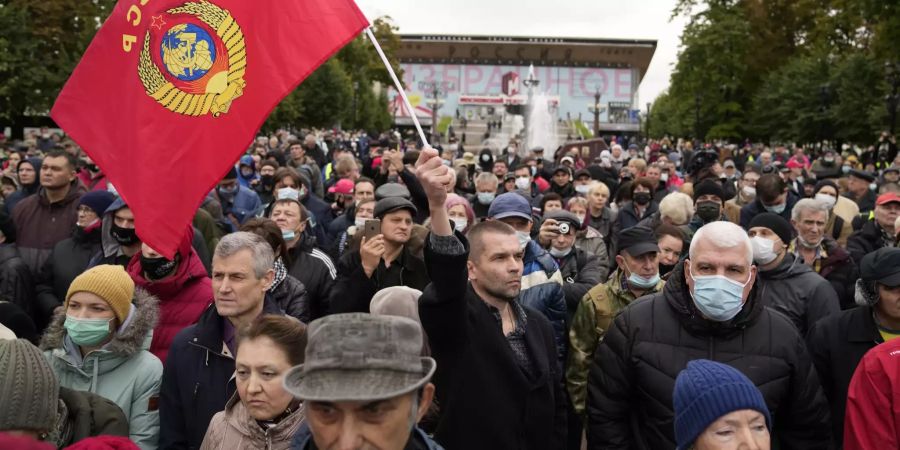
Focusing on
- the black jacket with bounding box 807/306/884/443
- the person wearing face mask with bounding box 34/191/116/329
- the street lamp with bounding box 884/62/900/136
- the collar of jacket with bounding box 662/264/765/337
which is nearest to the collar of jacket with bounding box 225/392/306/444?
the collar of jacket with bounding box 662/264/765/337

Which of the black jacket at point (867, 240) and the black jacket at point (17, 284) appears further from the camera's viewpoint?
the black jacket at point (867, 240)

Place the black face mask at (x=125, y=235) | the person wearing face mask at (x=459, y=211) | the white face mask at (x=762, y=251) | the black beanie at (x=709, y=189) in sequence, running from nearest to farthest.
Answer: the white face mask at (x=762, y=251)
the black face mask at (x=125, y=235)
the person wearing face mask at (x=459, y=211)
the black beanie at (x=709, y=189)

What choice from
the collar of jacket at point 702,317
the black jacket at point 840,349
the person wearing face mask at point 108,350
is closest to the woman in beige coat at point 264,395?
the person wearing face mask at point 108,350

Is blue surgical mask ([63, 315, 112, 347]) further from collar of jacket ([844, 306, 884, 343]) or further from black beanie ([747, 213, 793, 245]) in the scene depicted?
black beanie ([747, 213, 793, 245])

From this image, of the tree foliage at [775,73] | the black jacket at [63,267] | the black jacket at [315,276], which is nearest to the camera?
the black jacket at [315,276]

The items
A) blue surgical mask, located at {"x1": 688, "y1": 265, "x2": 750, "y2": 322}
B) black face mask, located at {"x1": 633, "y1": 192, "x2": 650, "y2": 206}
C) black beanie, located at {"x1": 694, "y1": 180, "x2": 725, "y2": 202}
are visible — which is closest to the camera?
blue surgical mask, located at {"x1": 688, "y1": 265, "x2": 750, "y2": 322}

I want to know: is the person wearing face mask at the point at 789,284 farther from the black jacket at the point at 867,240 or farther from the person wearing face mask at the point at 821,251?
the black jacket at the point at 867,240

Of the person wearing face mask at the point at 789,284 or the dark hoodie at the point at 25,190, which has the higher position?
the dark hoodie at the point at 25,190

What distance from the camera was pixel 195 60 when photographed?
488 centimetres

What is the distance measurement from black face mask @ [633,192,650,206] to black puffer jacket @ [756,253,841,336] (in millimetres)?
4684

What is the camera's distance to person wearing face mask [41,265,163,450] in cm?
431

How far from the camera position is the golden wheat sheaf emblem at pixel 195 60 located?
4.87 m

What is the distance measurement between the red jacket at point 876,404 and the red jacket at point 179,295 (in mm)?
3212

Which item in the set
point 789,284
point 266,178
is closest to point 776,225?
point 789,284
